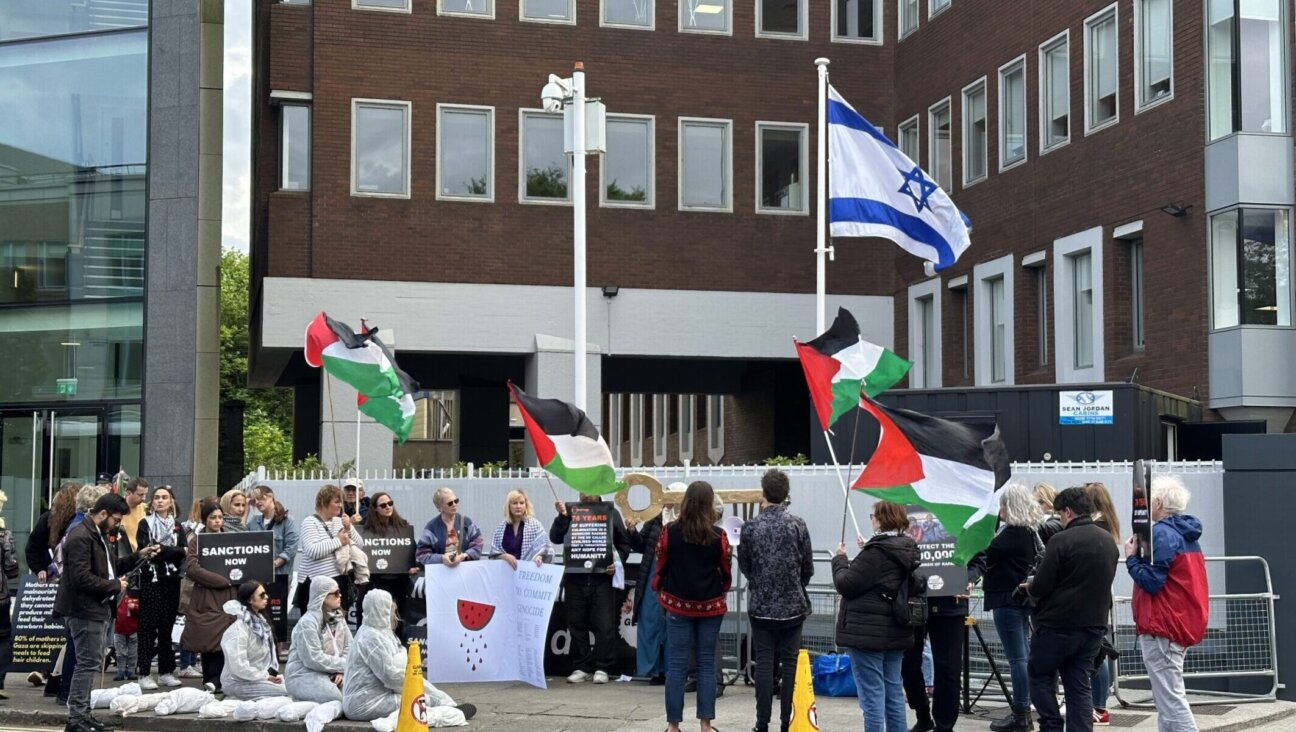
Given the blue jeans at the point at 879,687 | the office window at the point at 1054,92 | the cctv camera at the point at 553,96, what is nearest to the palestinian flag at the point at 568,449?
the blue jeans at the point at 879,687

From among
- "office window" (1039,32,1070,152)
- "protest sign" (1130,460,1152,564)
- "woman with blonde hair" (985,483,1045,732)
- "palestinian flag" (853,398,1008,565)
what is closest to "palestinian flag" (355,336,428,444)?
"palestinian flag" (853,398,1008,565)

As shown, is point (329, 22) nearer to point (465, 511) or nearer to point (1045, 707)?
point (465, 511)

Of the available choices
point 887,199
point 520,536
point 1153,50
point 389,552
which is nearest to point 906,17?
point 1153,50

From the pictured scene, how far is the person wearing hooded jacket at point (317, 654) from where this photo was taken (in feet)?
45.1

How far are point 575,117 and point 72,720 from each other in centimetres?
1043

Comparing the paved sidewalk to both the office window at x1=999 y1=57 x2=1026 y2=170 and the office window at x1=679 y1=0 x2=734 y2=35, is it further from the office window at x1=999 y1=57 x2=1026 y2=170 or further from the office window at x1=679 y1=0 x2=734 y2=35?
the office window at x1=679 y1=0 x2=734 y2=35

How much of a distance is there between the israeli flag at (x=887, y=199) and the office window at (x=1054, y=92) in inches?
326

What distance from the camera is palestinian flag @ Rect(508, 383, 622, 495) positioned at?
15305 mm

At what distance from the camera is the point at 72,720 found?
13.4 m

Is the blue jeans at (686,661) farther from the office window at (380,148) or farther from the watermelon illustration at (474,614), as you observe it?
the office window at (380,148)

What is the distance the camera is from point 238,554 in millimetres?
15500

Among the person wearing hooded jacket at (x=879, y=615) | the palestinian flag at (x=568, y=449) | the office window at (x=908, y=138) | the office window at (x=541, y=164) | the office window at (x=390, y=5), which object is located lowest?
the person wearing hooded jacket at (x=879, y=615)

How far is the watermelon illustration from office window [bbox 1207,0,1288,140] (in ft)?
44.5

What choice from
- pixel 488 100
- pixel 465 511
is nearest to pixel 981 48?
pixel 488 100
